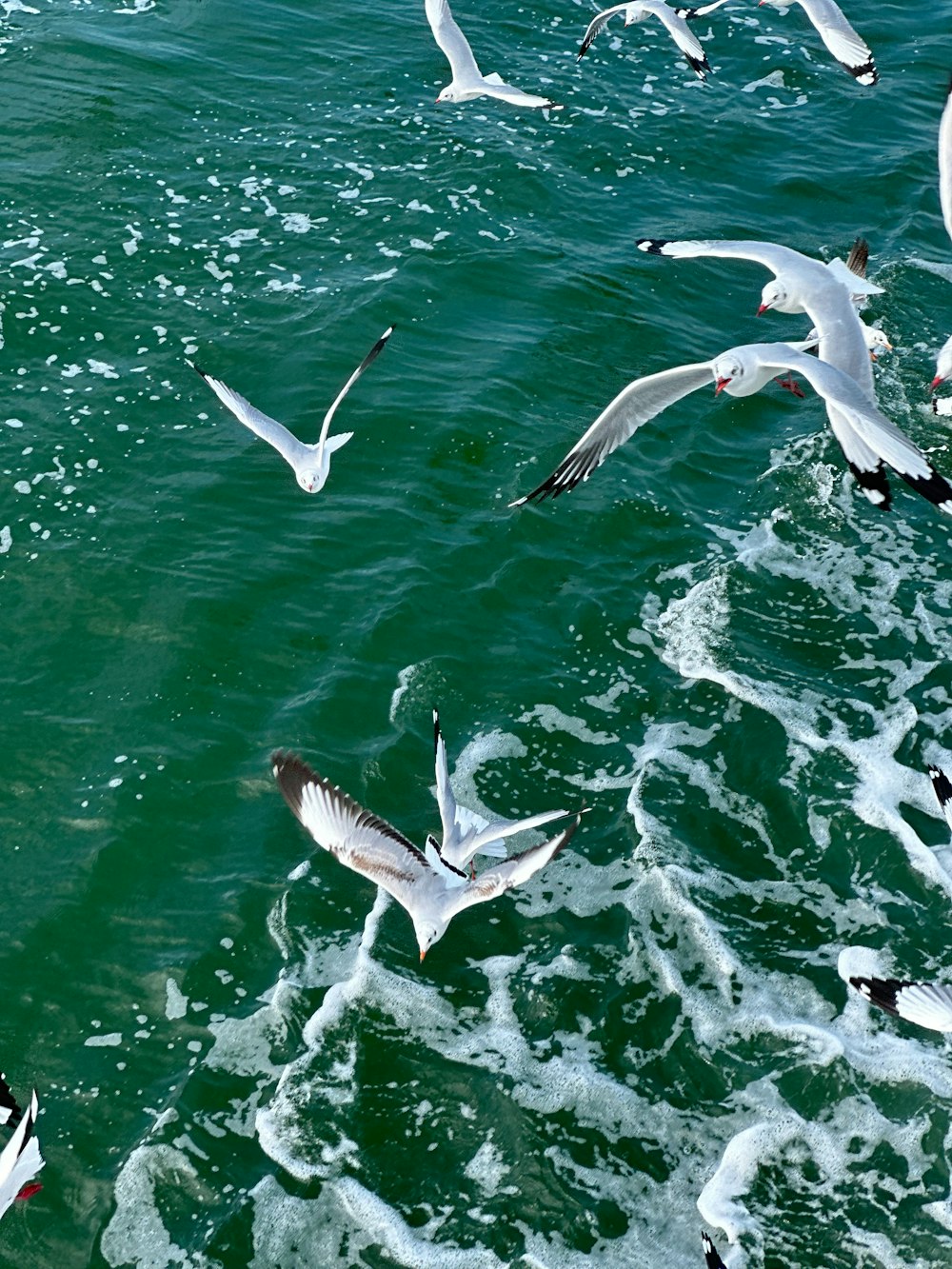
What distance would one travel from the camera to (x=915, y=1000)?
25.9 ft

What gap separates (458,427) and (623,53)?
30.8 ft

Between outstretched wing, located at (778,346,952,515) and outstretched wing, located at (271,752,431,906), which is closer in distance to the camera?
outstretched wing, located at (271,752,431,906)

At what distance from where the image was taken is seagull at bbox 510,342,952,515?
955 cm

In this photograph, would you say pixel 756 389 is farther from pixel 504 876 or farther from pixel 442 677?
pixel 504 876

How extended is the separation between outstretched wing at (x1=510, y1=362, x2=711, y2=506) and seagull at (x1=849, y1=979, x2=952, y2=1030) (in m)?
4.87

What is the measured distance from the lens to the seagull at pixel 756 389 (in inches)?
376

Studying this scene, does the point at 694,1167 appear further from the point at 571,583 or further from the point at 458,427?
the point at 458,427

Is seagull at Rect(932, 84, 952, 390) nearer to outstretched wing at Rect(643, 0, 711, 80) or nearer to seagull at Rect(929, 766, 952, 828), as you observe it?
seagull at Rect(929, 766, 952, 828)

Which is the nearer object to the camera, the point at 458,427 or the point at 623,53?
the point at 458,427

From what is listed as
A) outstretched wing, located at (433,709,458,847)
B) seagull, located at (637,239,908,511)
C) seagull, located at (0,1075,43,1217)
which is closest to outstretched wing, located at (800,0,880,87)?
seagull, located at (637,239,908,511)

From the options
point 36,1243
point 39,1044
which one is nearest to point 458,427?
point 39,1044

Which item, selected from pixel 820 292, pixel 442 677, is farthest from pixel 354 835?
pixel 820 292

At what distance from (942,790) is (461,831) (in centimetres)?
333

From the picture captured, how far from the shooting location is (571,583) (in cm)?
1180
